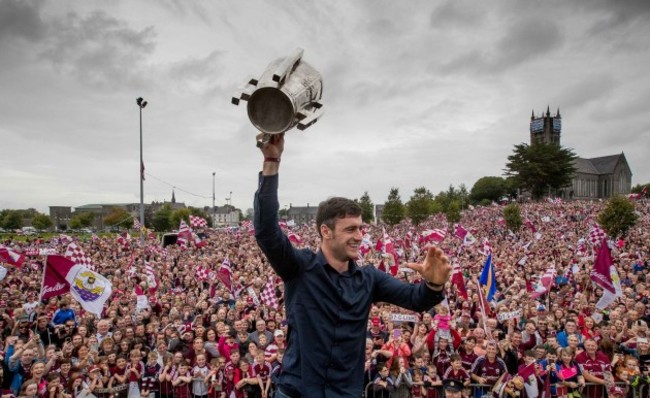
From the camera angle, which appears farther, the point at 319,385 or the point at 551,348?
the point at 551,348

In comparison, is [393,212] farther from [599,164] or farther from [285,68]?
[599,164]

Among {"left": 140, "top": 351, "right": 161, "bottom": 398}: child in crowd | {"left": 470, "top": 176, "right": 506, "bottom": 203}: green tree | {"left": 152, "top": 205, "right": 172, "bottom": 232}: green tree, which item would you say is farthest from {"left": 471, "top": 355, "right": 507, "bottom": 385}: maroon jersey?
{"left": 470, "top": 176, "right": 506, "bottom": 203}: green tree

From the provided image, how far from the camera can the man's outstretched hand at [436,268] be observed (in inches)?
92.4

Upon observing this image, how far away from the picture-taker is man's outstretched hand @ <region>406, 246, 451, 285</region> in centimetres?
235

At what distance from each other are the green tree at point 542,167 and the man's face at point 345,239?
3402 inches

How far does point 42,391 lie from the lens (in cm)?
711

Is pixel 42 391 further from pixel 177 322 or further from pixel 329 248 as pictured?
pixel 329 248

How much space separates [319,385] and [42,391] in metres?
7.04

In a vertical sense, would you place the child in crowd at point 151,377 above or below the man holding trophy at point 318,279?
below

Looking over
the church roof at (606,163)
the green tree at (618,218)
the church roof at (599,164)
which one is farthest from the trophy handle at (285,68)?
the church roof at (606,163)

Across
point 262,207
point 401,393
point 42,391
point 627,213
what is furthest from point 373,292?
point 627,213

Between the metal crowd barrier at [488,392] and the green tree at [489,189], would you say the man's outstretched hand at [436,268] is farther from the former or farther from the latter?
the green tree at [489,189]

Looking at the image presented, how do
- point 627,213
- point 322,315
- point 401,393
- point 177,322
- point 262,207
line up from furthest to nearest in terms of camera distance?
point 627,213 < point 177,322 < point 401,393 < point 322,315 < point 262,207

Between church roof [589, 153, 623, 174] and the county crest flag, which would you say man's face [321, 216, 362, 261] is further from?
church roof [589, 153, 623, 174]
